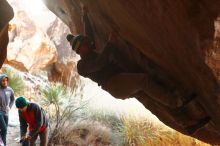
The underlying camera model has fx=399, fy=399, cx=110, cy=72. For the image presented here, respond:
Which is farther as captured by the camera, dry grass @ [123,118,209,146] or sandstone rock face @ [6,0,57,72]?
sandstone rock face @ [6,0,57,72]

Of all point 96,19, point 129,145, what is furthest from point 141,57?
point 129,145

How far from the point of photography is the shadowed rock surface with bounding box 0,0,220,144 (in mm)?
4184

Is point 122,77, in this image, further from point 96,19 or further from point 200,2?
point 200,2

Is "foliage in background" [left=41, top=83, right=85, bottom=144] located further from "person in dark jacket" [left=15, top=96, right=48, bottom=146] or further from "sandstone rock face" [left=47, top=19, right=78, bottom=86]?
"sandstone rock face" [left=47, top=19, right=78, bottom=86]

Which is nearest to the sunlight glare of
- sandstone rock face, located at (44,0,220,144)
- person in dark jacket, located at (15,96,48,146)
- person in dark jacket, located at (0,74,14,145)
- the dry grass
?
the dry grass

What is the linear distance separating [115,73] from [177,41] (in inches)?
54.0

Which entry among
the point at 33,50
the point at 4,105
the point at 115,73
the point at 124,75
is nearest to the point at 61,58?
the point at 33,50

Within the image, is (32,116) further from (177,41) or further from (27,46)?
(27,46)

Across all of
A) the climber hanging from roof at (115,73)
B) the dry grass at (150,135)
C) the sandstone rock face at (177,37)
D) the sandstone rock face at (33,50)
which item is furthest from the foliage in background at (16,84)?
the climber hanging from roof at (115,73)

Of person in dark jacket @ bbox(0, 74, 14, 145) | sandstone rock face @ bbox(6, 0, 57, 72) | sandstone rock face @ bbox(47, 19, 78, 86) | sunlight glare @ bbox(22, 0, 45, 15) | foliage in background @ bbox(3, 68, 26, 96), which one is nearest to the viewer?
person in dark jacket @ bbox(0, 74, 14, 145)

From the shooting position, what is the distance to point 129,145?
13.4 metres

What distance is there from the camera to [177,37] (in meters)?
4.69

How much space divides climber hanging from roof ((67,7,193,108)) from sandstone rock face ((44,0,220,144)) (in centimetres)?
25

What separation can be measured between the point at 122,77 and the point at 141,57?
0.61 meters
